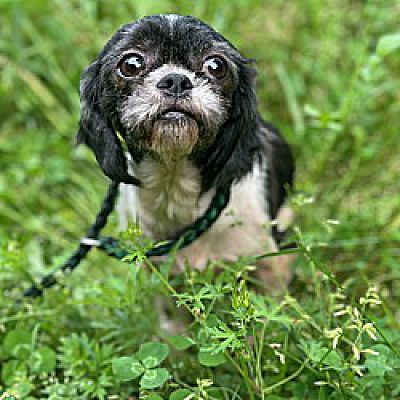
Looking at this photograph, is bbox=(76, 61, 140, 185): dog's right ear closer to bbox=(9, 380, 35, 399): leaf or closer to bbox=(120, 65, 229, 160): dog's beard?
bbox=(120, 65, 229, 160): dog's beard

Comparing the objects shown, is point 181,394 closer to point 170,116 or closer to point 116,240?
point 116,240

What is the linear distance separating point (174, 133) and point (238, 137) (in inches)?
15.3

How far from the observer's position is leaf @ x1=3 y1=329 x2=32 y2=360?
9.97 feet

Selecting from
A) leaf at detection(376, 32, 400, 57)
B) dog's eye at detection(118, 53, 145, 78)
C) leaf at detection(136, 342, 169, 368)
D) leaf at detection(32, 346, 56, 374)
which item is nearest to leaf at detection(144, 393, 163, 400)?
leaf at detection(136, 342, 169, 368)

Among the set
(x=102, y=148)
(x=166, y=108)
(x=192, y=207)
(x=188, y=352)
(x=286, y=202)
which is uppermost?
(x=166, y=108)

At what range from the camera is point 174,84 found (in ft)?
8.45

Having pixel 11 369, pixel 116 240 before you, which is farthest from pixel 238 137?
pixel 11 369

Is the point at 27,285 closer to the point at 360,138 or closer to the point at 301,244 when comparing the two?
the point at 301,244

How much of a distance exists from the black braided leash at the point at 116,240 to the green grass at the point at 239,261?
0.24 feet

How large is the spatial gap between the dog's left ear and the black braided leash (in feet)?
0.22

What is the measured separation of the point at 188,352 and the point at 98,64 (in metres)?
1.18

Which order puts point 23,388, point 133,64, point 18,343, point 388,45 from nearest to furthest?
point 133,64
point 23,388
point 18,343
point 388,45

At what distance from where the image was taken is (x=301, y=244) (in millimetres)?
2561

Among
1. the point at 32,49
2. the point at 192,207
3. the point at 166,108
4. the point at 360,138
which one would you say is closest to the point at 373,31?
the point at 360,138
